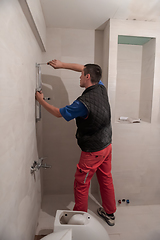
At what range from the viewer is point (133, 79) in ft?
7.49

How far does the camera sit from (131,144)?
6.72 feet

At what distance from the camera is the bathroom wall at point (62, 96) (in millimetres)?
2135

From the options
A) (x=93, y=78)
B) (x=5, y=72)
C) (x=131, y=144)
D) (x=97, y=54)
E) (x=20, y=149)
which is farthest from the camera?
(x=97, y=54)

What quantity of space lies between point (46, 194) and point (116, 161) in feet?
3.52

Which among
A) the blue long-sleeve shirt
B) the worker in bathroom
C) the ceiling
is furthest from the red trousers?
the ceiling

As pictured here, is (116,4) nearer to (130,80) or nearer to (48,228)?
(130,80)

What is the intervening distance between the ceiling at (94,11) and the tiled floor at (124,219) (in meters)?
2.19

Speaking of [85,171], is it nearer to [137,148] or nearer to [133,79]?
[137,148]

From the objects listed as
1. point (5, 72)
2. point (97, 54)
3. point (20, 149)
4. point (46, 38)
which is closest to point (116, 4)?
point (97, 54)

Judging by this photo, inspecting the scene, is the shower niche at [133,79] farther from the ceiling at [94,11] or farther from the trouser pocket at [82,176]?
the trouser pocket at [82,176]

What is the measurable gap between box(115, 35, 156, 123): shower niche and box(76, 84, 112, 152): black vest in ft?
2.50

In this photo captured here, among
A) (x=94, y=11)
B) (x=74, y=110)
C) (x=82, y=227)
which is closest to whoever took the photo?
(x=82, y=227)

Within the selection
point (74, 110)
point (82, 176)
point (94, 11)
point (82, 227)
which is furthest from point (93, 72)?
point (82, 227)

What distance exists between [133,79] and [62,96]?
3.22 feet
